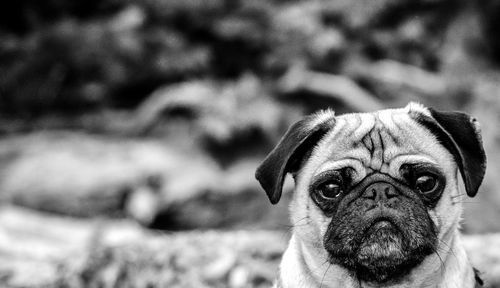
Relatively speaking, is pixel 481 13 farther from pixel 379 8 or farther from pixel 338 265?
pixel 338 265

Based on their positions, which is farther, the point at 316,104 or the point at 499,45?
the point at 499,45

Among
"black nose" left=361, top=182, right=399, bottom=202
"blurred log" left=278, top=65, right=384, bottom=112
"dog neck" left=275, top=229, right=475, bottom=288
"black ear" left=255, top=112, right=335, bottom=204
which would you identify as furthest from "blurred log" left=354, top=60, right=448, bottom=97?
"black nose" left=361, top=182, right=399, bottom=202

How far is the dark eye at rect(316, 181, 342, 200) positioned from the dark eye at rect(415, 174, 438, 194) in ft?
1.46

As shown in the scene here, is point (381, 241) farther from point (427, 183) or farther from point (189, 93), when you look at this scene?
point (189, 93)

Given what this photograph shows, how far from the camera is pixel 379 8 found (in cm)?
1264

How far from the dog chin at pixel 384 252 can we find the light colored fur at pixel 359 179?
5.3 inches

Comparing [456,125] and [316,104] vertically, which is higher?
[316,104]

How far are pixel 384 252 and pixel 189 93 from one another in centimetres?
801

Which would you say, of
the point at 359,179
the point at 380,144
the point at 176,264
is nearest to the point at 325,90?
the point at 176,264

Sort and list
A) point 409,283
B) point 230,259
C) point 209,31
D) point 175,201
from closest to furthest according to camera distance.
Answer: point 409,283
point 230,259
point 175,201
point 209,31

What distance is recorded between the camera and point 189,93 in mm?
11008

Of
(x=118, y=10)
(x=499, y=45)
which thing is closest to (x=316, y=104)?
(x=118, y=10)

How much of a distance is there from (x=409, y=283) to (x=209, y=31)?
29.9 ft

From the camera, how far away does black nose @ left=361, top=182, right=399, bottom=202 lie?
11.2 feet
